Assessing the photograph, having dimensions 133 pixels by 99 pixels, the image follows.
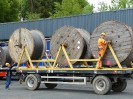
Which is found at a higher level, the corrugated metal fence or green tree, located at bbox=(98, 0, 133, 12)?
green tree, located at bbox=(98, 0, 133, 12)

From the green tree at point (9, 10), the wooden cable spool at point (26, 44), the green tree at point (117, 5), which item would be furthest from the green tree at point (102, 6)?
the wooden cable spool at point (26, 44)

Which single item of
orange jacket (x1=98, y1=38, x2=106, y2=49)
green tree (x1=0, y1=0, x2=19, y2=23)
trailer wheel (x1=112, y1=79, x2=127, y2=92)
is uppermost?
green tree (x1=0, y1=0, x2=19, y2=23)

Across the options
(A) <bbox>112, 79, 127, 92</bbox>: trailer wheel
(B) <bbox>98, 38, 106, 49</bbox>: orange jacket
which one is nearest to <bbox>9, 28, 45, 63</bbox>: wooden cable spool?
(B) <bbox>98, 38, 106, 49</bbox>: orange jacket

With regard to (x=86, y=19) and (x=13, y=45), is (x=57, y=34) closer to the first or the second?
(x=13, y=45)

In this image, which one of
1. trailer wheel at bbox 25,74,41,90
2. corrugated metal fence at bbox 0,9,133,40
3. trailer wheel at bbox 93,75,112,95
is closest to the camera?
trailer wheel at bbox 93,75,112,95

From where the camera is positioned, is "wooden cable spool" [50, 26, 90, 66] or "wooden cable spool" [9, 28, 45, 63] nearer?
"wooden cable spool" [50, 26, 90, 66]

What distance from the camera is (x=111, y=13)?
27.3 metres

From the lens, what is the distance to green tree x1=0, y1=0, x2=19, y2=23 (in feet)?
181

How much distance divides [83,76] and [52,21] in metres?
16.9

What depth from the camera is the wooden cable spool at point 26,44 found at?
17.4 m

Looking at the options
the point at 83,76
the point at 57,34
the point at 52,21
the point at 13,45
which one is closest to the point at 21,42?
the point at 13,45

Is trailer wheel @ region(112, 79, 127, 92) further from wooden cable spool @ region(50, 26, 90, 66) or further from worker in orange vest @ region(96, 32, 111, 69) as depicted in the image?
wooden cable spool @ region(50, 26, 90, 66)

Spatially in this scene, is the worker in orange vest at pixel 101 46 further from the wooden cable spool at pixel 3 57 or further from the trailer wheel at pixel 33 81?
the wooden cable spool at pixel 3 57

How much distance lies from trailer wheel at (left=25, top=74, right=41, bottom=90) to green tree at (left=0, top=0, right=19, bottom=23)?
3942 cm
